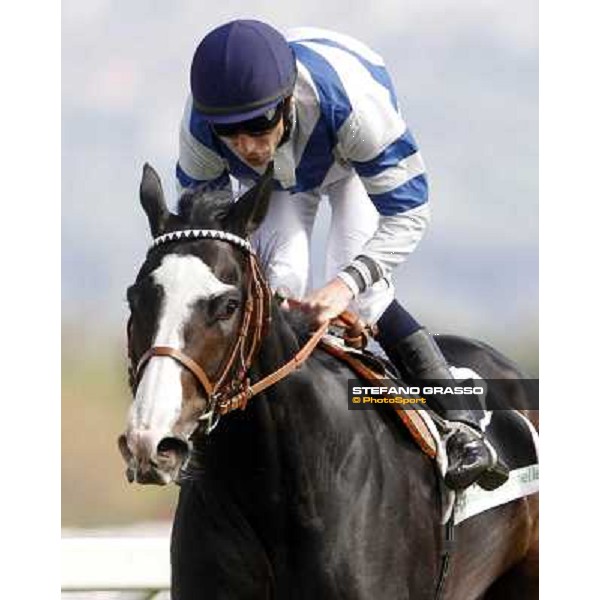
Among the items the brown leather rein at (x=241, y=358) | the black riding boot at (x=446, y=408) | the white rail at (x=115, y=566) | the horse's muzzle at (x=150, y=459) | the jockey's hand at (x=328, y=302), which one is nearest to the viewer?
the horse's muzzle at (x=150, y=459)

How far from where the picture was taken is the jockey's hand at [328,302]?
3.05m

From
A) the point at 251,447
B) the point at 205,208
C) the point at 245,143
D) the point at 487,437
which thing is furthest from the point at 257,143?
the point at 487,437

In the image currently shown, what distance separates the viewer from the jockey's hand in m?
3.05

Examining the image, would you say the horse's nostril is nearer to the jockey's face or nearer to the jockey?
the jockey

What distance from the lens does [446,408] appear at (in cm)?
346

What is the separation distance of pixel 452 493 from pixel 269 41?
1.09m

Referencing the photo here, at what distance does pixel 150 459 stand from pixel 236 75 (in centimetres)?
86

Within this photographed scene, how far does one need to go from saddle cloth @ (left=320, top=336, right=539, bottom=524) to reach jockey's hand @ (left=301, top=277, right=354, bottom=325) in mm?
118

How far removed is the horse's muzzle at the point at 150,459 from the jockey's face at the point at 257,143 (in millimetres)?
763

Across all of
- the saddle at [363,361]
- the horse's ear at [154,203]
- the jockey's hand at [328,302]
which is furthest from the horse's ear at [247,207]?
the saddle at [363,361]

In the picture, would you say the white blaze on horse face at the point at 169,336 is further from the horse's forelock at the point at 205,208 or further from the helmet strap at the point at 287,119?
the helmet strap at the point at 287,119

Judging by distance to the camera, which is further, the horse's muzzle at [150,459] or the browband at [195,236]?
the browband at [195,236]

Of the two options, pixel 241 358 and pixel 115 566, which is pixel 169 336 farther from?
pixel 115 566

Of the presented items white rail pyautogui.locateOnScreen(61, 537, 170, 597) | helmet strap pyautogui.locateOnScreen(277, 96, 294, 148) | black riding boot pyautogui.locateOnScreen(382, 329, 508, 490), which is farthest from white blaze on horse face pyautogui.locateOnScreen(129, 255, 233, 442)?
white rail pyautogui.locateOnScreen(61, 537, 170, 597)
